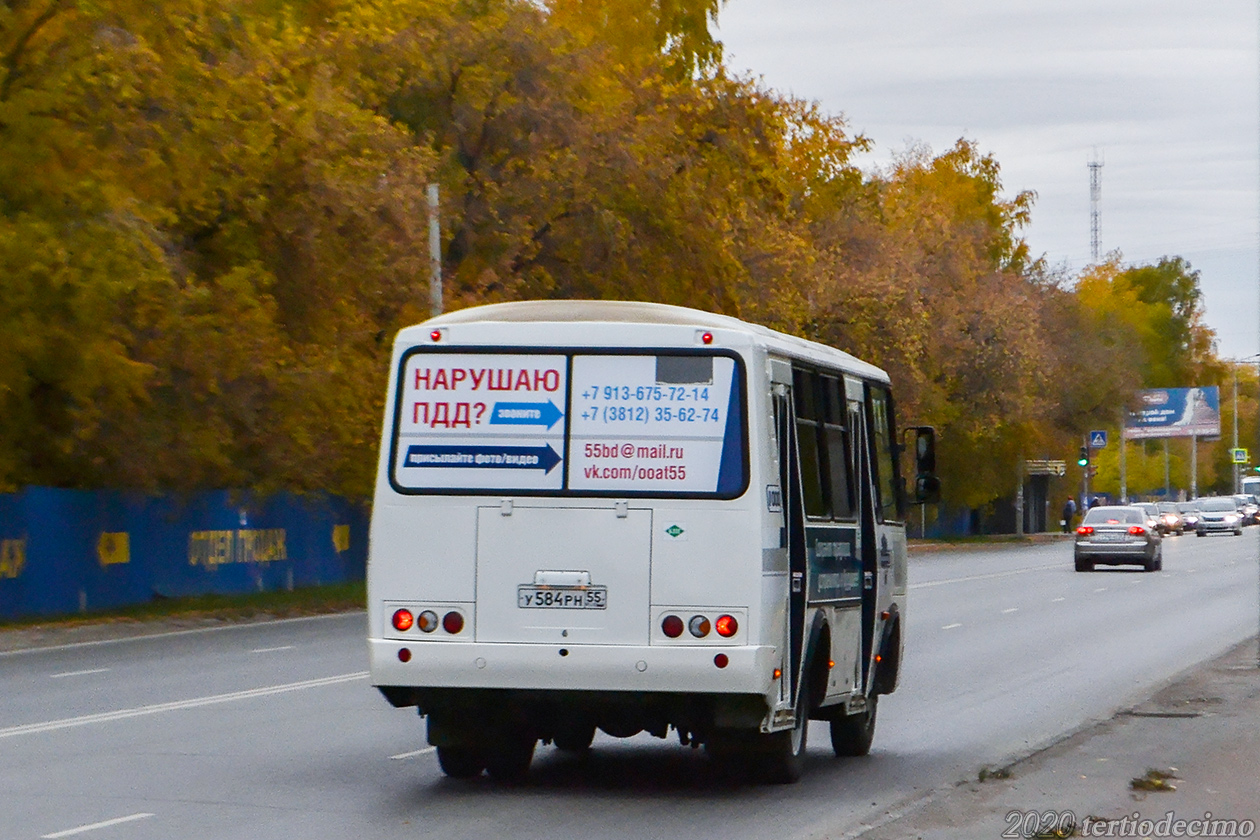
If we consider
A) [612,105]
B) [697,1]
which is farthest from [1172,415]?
[612,105]

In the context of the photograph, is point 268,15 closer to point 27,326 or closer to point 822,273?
point 27,326

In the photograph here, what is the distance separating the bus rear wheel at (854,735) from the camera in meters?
13.8

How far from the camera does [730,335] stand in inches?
452

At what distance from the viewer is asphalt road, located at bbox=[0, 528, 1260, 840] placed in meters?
10.7

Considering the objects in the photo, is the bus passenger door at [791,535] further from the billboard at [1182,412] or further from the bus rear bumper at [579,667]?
the billboard at [1182,412]

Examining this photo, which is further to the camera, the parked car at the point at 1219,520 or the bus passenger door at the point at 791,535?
the parked car at the point at 1219,520

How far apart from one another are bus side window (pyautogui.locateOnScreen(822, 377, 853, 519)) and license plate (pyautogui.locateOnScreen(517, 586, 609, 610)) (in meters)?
2.15

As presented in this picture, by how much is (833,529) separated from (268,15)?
27178mm

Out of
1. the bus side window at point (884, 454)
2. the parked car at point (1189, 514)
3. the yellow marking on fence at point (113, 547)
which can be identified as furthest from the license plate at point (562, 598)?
the parked car at point (1189, 514)

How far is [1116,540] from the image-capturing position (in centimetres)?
4797

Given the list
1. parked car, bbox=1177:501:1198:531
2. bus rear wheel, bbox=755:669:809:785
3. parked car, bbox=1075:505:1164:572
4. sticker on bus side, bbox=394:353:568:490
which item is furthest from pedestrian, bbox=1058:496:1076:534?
sticker on bus side, bbox=394:353:568:490

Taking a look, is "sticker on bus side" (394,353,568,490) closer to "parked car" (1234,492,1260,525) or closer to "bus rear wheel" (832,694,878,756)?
"bus rear wheel" (832,694,878,756)

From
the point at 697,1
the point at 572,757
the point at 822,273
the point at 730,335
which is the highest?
the point at 697,1

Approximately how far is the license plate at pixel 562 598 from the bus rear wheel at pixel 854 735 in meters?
3.06
